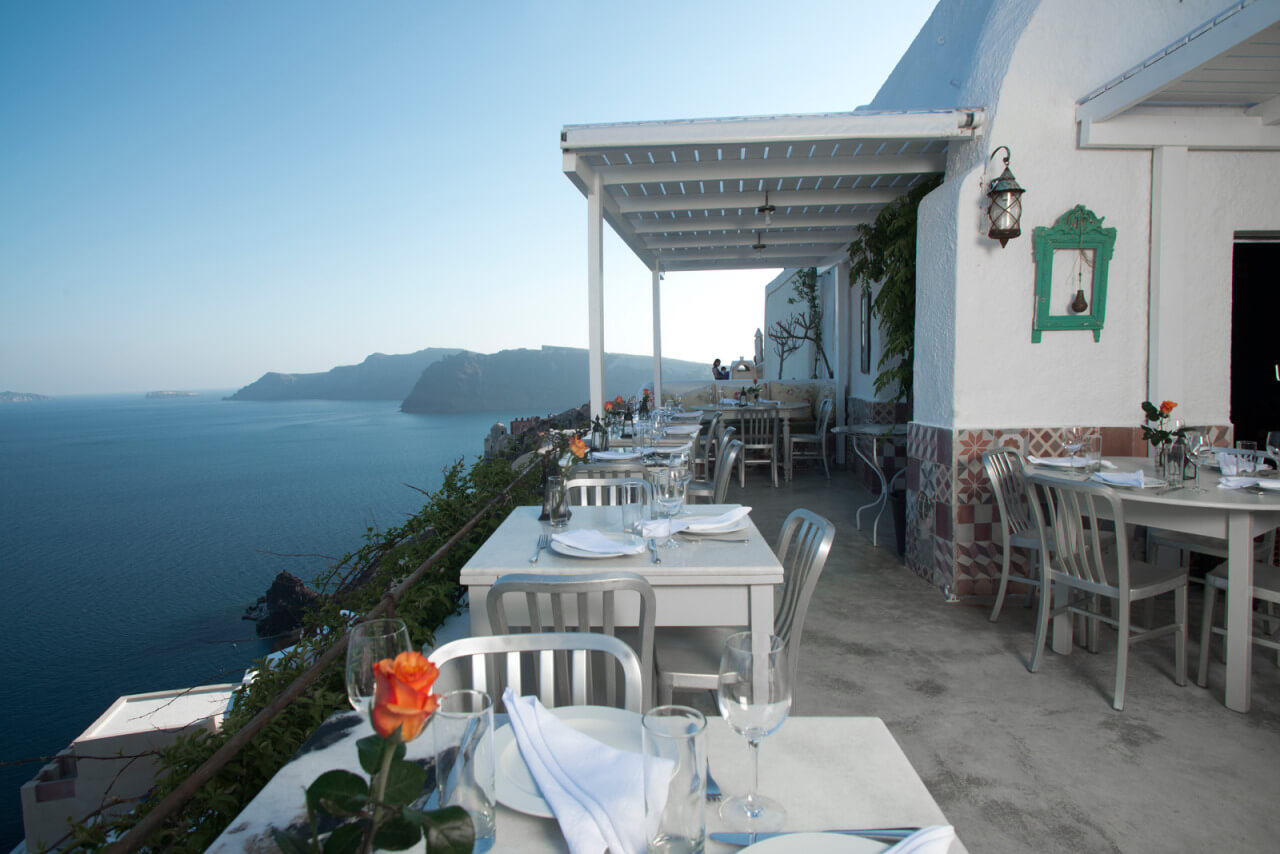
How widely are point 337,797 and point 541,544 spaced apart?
1.67 meters

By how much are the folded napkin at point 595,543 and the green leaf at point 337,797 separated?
1.50 m

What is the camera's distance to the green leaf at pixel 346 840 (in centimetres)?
50

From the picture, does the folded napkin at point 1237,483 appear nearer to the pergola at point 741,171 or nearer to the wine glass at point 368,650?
the pergola at point 741,171

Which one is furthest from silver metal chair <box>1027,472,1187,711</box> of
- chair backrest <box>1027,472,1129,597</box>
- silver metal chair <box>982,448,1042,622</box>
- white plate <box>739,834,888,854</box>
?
white plate <box>739,834,888,854</box>

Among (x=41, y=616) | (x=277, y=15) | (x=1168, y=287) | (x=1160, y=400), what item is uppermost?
(x=277, y=15)

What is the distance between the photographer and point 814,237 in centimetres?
750

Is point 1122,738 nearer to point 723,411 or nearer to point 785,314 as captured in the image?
point 723,411

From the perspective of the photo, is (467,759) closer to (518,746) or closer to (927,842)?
(518,746)

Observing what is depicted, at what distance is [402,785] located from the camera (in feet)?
1.70

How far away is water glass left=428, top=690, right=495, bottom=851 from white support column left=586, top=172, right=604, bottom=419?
13.7ft

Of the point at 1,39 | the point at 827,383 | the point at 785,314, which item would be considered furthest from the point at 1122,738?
the point at 1,39

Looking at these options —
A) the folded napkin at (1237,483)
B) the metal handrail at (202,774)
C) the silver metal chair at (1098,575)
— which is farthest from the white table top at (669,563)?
the folded napkin at (1237,483)

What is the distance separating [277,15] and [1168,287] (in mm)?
17574

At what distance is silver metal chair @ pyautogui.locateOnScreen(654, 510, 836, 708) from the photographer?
1.92 metres
